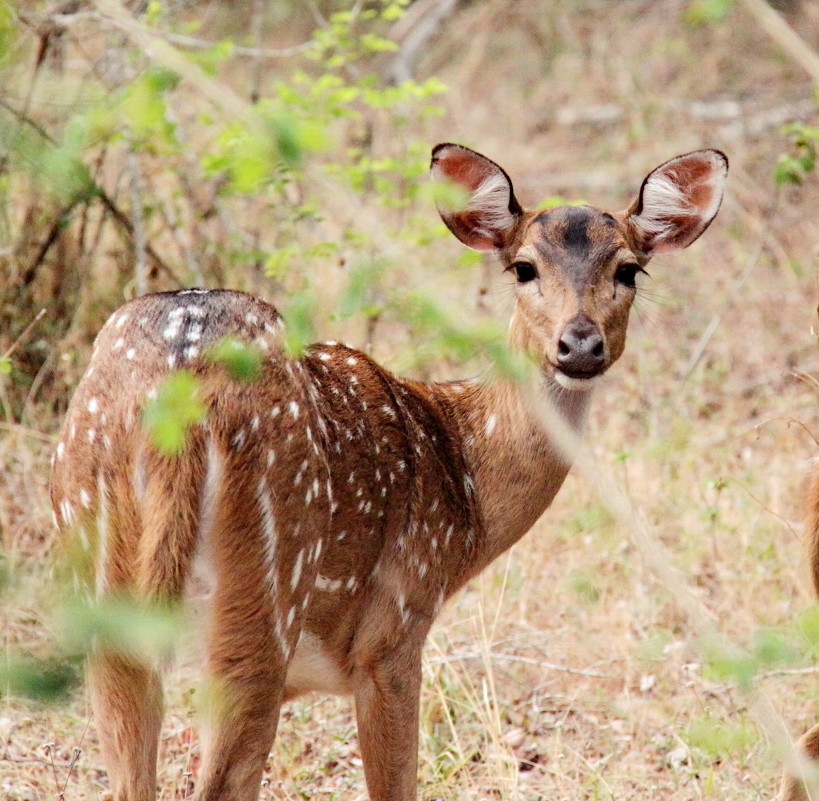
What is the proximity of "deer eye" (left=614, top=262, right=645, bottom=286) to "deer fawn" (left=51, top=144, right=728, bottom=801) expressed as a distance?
0.02 m

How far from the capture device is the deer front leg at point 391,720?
13.6ft

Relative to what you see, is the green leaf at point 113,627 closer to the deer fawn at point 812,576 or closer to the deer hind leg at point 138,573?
the deer hind leg at point 138,573

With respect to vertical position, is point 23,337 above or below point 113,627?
above

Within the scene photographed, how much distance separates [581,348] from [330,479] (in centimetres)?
97

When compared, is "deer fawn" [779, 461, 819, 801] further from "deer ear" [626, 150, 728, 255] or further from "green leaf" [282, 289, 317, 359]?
"green leaf" [282, 289, 317, 359]

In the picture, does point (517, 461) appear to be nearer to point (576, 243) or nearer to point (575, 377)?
point (575, 377)

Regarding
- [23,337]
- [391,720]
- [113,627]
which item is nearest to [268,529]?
[391,720]

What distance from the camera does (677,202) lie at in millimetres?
4852

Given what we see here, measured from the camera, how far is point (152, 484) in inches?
131

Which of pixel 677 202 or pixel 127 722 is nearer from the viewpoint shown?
pixel 127 722

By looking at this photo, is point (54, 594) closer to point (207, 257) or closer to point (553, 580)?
point (553, 580)

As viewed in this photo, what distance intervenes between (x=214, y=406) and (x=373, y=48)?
3986mm

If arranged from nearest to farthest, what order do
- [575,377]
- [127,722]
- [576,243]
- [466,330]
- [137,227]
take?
[466,330] < [127,722] < [575,377] < [576,243] < [137,227]

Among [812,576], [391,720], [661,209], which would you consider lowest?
[391,720]
